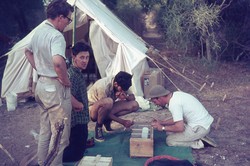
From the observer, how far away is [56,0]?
3590 mm

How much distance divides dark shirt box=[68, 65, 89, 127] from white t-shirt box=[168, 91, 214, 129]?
3.55 feet

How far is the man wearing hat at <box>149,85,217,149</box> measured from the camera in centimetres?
440

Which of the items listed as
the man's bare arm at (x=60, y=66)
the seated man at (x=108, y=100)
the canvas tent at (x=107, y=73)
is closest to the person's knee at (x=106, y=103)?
the seated man at (x=108, y=100)

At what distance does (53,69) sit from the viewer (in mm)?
3609

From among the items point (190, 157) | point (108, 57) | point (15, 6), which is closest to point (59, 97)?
point (190, 157)

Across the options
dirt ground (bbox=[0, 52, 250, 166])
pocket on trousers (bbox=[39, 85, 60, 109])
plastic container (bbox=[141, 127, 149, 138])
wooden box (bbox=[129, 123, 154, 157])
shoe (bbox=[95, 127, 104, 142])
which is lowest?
dirt ground (bbox=[0, 52, 250, 166])

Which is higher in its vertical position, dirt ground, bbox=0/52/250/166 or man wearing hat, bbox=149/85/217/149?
man wearing hat, bbox=149/85/217/149

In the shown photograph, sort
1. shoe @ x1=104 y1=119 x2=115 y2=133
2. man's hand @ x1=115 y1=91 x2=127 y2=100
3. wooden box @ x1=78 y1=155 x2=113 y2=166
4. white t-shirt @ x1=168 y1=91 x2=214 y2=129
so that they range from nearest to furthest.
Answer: wooden box @ x1=78 y1=155 x2=113 y2=166, white t-shirt @ x1=168 y1=91 x2=214 y2=129, man's hand @ x1=115 y1=91 x2=127 y2=100, shoe @ x1=104 y1=119 x2=115 y2=133

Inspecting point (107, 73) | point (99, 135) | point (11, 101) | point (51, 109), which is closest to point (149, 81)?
point (107, 73)

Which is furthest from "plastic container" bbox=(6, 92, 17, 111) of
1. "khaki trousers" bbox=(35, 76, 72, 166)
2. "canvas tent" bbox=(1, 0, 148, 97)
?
"khaki trousers" bbox=(35, 76, 72, 166)

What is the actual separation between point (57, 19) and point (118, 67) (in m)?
3.66

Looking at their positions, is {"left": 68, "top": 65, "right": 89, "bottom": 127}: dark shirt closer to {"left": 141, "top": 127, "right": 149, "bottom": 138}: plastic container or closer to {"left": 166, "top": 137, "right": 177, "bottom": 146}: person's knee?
{"left": 141, "top": 127, "right": 149, "bottom": 138}: plastic container

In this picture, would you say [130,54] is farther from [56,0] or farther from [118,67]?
[56,0]

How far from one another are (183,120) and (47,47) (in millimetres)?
2161
